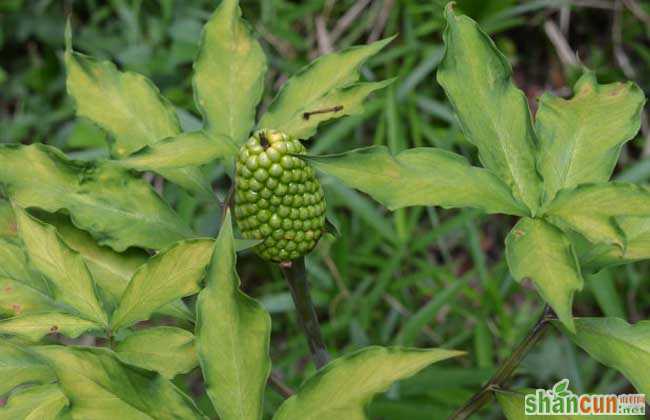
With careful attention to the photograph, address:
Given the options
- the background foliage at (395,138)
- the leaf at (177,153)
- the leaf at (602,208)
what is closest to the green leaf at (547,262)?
the leaf at (602,208)

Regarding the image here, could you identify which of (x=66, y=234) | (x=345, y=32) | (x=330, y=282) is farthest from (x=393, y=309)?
(x=66, y=234)

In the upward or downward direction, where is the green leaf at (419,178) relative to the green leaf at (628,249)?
upward

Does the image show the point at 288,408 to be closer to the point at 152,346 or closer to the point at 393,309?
the point at 152,346

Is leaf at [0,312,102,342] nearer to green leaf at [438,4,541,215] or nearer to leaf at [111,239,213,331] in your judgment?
leaf at [111,239,213,331]

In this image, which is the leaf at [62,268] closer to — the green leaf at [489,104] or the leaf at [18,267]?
the leaf at [18,267]

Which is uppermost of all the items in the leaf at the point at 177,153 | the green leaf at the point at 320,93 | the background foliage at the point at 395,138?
the green leaf at the point at 320,93

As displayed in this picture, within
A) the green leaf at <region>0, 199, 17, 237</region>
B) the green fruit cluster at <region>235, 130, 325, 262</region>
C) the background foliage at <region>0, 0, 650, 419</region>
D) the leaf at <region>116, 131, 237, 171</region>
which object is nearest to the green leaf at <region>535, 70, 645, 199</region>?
the green fruit cluster at <region>235, 130, 325, 262</region>

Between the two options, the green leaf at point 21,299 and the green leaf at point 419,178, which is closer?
the green leaf at point 419,178
